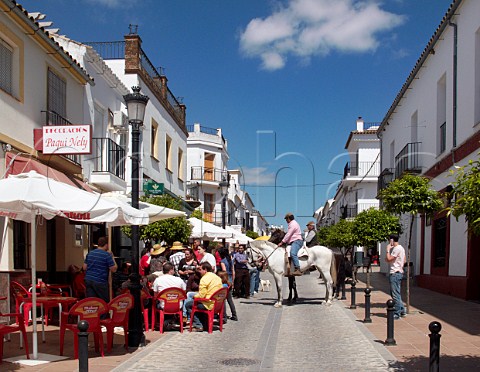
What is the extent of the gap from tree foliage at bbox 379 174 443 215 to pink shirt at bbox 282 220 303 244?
2544mm

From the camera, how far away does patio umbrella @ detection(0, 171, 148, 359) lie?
327 inches

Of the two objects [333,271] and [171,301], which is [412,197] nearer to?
[333,271]

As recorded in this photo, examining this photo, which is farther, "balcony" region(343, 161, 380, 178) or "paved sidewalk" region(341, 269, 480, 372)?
"balcony" region(343, 161, 380, 178)

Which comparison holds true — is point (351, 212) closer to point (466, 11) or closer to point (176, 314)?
point (466, 11)

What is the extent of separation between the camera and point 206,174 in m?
47.1

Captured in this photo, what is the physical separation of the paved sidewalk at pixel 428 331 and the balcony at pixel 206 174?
95.3 feet

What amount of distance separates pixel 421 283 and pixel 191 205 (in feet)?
→ 48.3

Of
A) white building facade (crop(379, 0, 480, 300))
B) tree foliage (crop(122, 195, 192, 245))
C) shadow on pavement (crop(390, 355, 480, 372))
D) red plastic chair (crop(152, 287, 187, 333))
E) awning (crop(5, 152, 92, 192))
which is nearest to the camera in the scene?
shadow on pavement (crop(390, 355, 480, 372))

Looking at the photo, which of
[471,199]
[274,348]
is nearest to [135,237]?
[274,348]

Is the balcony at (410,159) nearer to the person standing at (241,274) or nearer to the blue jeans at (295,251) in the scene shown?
the person standing at (241,274)

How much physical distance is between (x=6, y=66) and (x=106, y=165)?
600 centimetres

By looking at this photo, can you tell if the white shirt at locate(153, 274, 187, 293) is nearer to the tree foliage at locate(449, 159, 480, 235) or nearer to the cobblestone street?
the cobblestone street

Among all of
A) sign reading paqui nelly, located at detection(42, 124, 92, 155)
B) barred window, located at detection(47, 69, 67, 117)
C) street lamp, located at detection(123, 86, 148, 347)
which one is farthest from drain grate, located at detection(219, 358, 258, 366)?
barred window, located at detection(47, 69, 67, 117)

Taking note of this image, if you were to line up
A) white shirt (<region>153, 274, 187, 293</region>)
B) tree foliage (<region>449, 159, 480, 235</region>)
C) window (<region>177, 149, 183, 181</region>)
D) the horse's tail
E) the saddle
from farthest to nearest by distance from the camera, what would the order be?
1. window (<region>177, 149, 183, 181</region>)
2. the horse's tail
3. the saddle
4. white shirt (<region>153, 274, 187, 293</region>)
5. tree foliage (<region>449, 159, 480, 235</region>)
